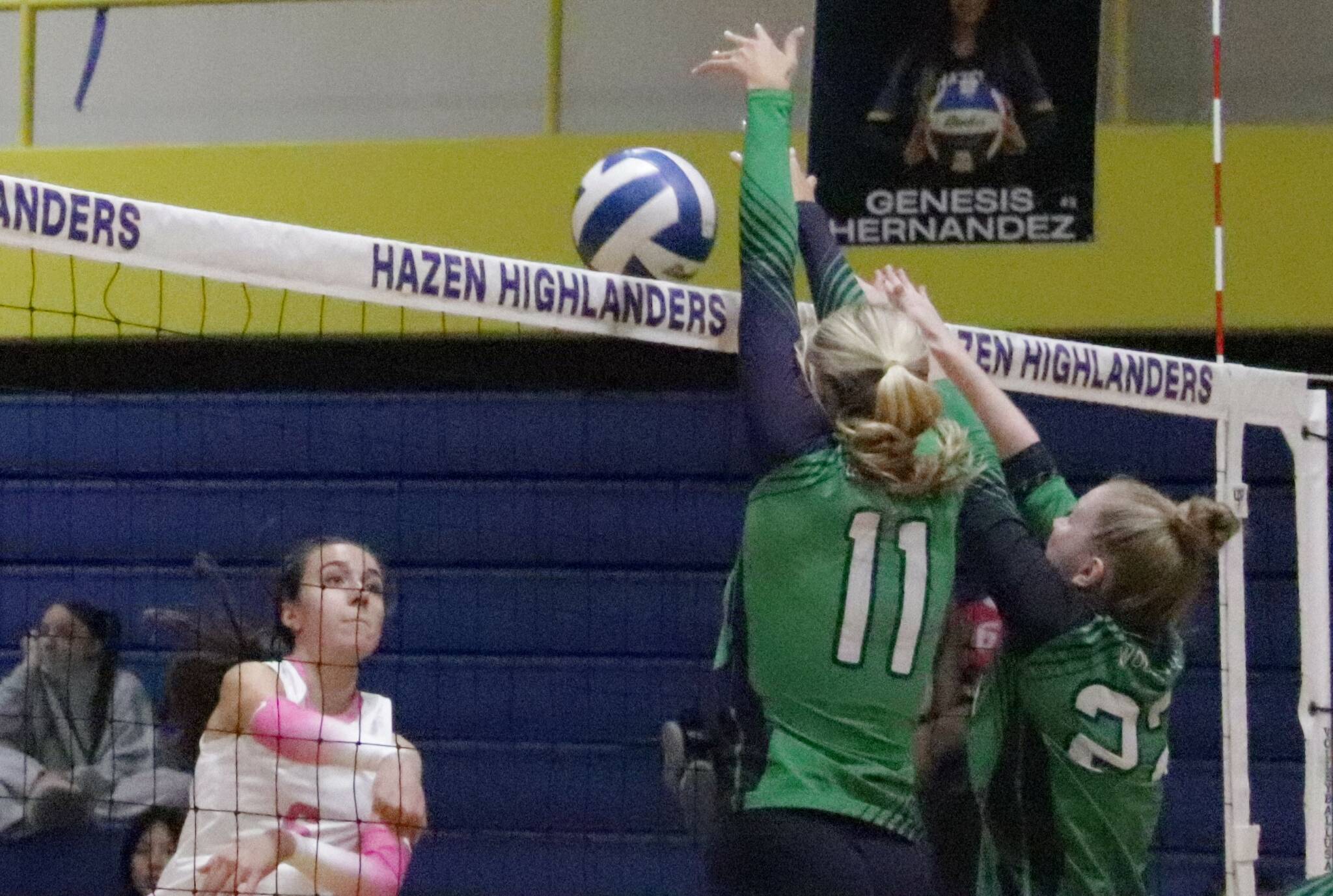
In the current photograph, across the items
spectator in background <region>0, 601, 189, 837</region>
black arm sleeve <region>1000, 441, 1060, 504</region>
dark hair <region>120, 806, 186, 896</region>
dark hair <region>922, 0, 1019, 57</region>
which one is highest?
dark hair <region>922, 0, 1019, 57</region>

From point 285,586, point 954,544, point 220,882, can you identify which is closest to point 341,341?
point 285,586

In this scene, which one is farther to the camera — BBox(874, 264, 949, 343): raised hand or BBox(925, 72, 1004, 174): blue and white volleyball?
BBox(925, 72, 1004, 174): blue and white volleyball

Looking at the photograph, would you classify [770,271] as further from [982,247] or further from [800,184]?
[982,247]

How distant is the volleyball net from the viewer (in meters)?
3.18

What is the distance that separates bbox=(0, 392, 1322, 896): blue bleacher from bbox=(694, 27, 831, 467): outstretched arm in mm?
4052

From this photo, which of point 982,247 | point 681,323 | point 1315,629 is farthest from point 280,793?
point 982,247

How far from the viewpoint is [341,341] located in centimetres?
683

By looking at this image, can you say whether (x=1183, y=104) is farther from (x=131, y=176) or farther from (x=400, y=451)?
(x=131, y=176)

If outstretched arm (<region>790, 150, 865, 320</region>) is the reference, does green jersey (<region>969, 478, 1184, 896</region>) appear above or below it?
below

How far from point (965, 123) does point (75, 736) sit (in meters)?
3.78

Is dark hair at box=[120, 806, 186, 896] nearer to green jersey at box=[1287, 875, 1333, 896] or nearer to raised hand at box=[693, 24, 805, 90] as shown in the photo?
raised hand at box=[693, 24, 805, 90]

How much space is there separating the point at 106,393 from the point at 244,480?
63cm

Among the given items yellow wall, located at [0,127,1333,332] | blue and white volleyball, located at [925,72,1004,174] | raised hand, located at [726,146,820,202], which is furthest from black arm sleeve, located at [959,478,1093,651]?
blue and white volleyball, located at [925,72,1004,174]

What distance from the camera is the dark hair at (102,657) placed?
20.6 ft
